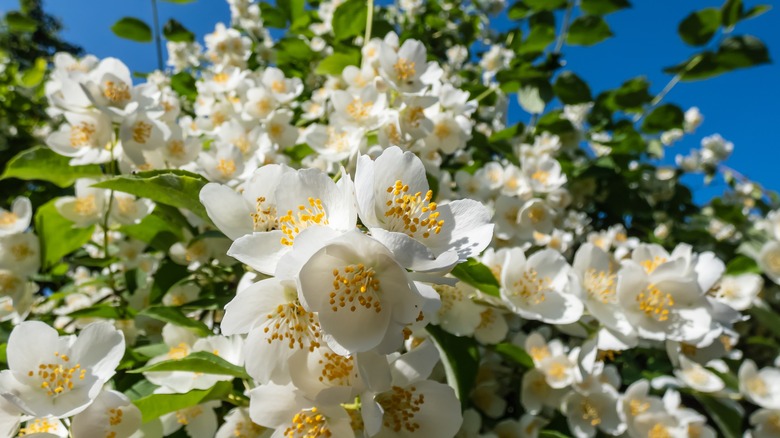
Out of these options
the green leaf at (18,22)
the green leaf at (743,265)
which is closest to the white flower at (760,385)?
the green leaf at (743,265)

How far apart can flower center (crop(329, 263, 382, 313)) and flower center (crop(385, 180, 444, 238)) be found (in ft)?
0.30

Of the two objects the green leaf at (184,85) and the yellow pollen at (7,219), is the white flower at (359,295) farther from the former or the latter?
the green leaf at (184,85)

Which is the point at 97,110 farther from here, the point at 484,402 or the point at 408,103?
the point at 484,402

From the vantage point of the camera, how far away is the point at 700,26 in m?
1.90

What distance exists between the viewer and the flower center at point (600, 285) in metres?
1.14

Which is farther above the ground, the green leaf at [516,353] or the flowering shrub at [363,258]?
the flowering shrub at [363,258]

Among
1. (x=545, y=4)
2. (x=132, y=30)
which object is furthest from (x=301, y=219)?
(x=132, y=30)

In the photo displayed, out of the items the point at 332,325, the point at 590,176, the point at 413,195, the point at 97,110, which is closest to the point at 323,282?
the point at 332,325

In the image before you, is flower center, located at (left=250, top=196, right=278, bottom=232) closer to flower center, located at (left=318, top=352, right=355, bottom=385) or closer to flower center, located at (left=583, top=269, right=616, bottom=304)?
flower center, located at (left=318, top=352, right=355, bottom=385)

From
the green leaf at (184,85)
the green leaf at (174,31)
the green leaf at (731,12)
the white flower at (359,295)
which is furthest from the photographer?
the green leaf at (174,31)

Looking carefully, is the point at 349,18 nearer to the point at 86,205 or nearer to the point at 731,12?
the point at 86,205

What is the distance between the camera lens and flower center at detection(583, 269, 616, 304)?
3.73ft

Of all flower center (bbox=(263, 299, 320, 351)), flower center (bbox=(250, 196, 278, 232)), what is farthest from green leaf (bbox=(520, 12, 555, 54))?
flower center (bbox=(263, 299, 320, 351))

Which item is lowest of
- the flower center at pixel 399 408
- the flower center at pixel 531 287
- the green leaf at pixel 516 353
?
the green leaf at pixel 516 353
